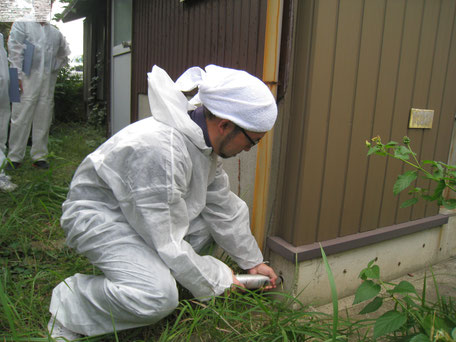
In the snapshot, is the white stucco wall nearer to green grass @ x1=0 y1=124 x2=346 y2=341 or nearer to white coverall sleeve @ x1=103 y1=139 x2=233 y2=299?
green grass @ x1=0 y1=124 x2=346 y2=341

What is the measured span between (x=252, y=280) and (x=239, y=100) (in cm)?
97

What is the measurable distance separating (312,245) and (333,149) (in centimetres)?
57

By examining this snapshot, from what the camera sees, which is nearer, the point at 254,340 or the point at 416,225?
the point at 254,340

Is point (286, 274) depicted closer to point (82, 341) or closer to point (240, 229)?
point (240, 229)

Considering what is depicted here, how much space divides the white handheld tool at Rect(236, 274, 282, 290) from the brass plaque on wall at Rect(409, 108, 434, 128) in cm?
144

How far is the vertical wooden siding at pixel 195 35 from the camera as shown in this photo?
243 centimetres

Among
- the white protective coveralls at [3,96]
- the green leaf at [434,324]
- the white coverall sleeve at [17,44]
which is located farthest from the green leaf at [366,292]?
the white coverall sleeve at [17,44]

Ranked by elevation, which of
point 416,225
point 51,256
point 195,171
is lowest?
point 51,256

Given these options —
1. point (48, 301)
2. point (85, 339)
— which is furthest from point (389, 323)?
point (48, 301)

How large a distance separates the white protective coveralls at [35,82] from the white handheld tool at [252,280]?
347 cm

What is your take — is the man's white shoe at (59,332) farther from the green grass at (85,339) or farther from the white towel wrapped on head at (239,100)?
the white towel wrapped on head at (239,100)

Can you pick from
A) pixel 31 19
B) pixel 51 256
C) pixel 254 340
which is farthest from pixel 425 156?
pixel 31 19

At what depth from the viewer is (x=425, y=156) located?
271 cm

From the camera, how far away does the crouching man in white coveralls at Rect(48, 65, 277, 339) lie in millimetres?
1623
